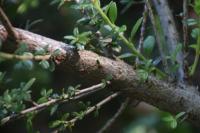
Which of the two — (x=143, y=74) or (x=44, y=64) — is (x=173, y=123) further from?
(x=44, y=64)

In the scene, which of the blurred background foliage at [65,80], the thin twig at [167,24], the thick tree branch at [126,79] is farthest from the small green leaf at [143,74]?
the blurred background foliage at [65,80]

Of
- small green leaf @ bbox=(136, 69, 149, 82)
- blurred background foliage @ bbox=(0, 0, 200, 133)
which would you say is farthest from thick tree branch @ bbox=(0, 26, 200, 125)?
blurred background foliage @ bbox=(0, 0, 200, 133)

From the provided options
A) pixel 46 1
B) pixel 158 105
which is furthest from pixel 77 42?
pixel 46 1

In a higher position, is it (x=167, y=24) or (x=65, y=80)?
(x=167, y=24)

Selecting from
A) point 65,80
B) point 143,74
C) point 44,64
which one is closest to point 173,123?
point 143,74

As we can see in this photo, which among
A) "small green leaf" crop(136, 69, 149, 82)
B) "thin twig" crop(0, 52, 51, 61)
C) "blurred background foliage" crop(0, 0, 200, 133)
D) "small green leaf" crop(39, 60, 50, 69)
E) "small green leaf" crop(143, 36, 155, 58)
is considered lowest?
"blurred background foliage" crop(0, 0, 200, 133)

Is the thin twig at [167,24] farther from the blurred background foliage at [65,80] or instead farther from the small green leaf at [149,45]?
the blurred background foliage at [65,80]

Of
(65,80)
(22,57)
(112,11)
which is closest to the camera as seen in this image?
(22,57)

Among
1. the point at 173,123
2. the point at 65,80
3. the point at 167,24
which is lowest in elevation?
the point at 65,80

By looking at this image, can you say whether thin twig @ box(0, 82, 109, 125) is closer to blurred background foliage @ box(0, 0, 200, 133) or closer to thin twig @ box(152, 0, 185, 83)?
thin twig @ box(152, 0, 185, 83)
